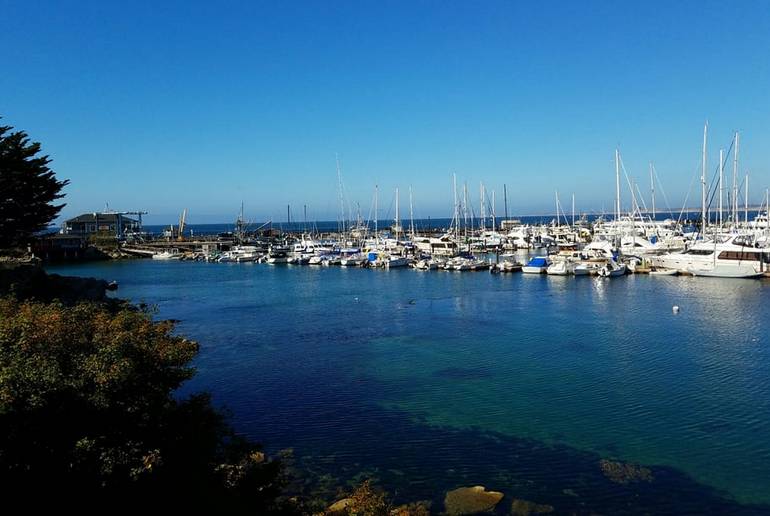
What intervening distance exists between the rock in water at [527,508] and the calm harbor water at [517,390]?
332mm

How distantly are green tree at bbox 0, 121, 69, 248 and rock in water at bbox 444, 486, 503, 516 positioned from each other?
2908 cm

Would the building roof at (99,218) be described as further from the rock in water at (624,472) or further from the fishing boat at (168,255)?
the rock in water at (624,472)

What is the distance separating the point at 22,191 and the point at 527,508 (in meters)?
31.5

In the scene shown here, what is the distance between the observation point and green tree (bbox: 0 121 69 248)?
29.8m

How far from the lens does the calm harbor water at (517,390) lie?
13.5m

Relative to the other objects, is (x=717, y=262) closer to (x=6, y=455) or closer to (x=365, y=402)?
(x=365, y=402)

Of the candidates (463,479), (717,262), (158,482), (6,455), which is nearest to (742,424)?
(463,479)

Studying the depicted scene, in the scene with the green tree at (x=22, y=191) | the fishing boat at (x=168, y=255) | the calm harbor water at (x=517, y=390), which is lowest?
the calm harbor water at (x=517, y=390)

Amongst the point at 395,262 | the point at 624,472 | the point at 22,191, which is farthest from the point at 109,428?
the point at 395,262

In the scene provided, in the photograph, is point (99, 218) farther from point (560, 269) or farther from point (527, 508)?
point (527, 508)

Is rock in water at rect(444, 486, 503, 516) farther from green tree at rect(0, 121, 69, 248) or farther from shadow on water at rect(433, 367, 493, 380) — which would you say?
green tree at rect(0, 121, 69, 248)

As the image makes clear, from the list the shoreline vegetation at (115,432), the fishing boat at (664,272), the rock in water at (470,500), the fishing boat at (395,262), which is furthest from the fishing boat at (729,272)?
the shoreline vegetation at (115,432)

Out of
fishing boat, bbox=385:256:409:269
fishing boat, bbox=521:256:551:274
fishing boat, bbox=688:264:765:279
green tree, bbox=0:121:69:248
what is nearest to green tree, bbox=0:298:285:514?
green tree, bbox=0:121:69:248

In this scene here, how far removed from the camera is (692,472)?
13469mm
